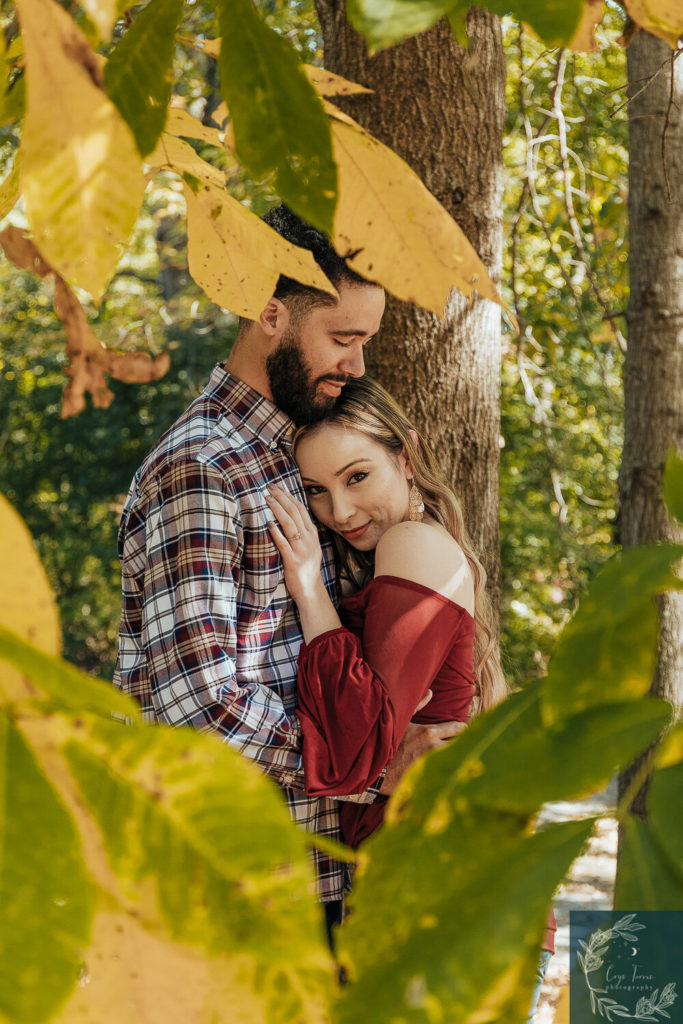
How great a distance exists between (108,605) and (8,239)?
28.7ft

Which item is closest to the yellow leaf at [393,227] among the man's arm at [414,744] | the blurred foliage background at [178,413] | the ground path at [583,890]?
the man's arm at [414,744]

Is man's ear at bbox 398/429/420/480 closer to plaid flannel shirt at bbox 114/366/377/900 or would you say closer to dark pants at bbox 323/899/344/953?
plaid flannel shirt at bbox 114/366/377/900

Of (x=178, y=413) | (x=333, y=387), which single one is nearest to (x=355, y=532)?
(x=333, y=387)

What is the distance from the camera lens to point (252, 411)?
2.06 metres

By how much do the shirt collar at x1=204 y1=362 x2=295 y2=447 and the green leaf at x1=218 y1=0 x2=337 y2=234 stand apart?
1515 millimetres

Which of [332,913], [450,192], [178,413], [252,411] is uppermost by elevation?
[450,192]

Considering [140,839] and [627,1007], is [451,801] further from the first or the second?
[627,1007]

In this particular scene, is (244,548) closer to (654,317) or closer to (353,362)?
(353,362)

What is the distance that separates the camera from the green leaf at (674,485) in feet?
1.47

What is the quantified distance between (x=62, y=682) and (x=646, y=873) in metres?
0.25

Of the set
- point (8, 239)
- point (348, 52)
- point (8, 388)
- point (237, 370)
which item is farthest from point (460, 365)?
point (8, 388)

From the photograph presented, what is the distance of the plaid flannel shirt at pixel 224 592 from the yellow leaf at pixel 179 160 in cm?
115

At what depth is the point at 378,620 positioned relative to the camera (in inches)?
73.6

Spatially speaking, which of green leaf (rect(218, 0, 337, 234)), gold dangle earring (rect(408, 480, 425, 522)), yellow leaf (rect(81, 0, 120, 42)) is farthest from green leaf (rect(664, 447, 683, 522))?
gold dangle earring (rect(408, 480, 425, 522))
